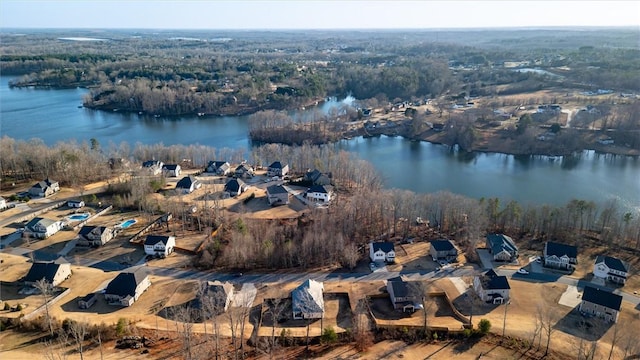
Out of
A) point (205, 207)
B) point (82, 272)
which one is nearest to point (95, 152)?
point (205, 207)

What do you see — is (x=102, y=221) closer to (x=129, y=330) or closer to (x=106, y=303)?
(x=106, y=303)

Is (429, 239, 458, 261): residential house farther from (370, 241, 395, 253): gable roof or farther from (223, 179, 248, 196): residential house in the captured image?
(223, 179, 248, 196): residential house

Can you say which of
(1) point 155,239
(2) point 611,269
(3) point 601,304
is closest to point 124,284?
(1) point 155,239

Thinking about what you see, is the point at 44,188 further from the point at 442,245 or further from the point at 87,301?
the point at 442,245

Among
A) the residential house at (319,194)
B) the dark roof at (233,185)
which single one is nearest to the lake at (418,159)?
the residential house at (319,194)

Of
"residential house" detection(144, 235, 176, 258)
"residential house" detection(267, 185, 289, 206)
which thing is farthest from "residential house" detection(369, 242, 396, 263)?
"residential house" detection(144, 235, 176, 258)
